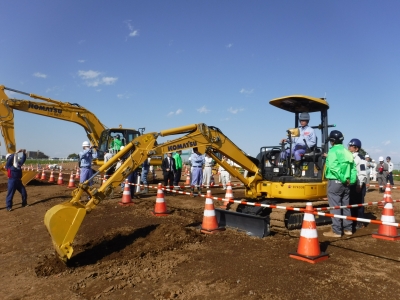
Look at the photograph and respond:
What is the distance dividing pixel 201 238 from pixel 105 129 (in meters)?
13.1

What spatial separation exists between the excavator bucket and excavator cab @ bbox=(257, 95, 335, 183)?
14.8ft

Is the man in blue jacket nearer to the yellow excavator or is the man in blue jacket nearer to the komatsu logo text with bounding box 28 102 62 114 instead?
the yellow excavator

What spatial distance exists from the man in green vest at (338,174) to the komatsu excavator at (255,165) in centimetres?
68

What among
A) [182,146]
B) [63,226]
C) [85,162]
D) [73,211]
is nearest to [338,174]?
[182,146]

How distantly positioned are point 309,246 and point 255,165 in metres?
3.14

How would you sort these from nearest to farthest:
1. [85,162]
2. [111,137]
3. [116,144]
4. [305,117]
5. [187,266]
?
[187,266] → [305,117] → [85,162] → [116,144] → [111,137]

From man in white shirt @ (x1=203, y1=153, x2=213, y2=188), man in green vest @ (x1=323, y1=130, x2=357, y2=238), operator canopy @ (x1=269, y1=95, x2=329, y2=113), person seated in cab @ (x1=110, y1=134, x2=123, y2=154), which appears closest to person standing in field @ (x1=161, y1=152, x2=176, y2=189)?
man in white shirt @ (x1=203, y1=153, x2=213, y2=188)

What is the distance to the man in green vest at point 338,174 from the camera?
22.6ft

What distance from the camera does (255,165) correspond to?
27.5 ft

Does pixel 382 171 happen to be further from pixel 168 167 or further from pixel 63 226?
pixel 63 226

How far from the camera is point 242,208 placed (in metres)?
8.36

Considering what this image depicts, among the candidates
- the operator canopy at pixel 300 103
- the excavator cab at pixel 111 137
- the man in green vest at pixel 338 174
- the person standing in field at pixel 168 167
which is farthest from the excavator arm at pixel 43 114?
the man in green vest at pixel 338 174

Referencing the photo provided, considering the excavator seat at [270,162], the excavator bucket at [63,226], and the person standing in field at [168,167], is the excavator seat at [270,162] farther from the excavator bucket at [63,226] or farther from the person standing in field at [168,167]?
the person standing in field at [168,167]

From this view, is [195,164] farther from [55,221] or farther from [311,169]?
[55,221]
